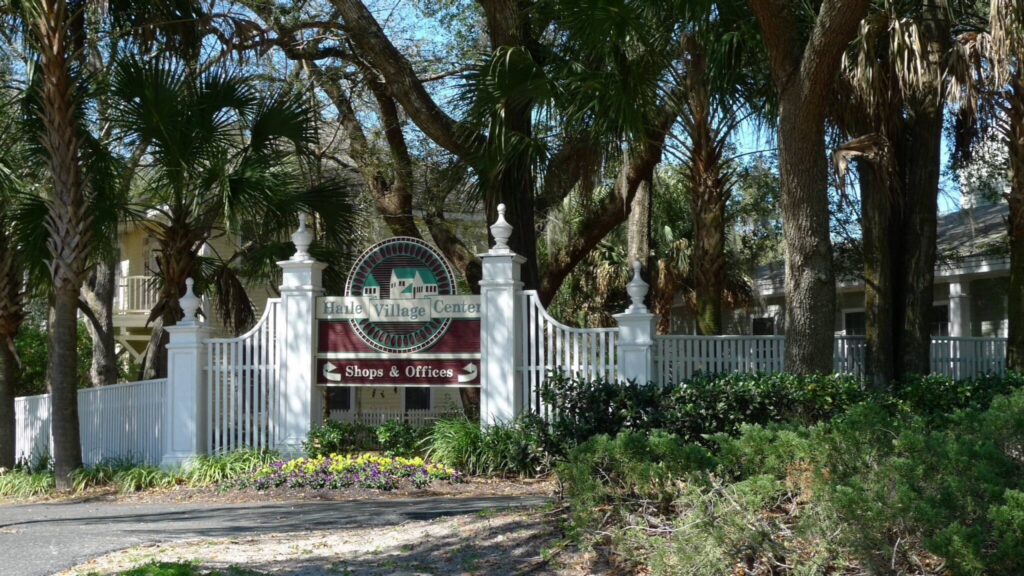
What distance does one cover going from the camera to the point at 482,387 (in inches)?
520

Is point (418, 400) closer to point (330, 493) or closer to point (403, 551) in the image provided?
point (330, 493)

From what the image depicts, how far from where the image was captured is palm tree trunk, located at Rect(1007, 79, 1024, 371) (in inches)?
514

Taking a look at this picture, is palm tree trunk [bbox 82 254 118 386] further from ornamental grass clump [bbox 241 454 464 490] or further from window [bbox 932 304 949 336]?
window [bbox 932 304 949 336]

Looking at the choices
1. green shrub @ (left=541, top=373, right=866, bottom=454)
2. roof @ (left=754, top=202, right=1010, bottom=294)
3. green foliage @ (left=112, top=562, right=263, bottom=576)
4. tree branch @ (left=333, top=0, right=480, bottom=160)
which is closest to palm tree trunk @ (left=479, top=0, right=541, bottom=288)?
tree branch @ (left=333, top=0, right=480, bottom=160)

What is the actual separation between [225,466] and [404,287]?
303 cm

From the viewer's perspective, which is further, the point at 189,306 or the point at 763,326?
the point at 763,326

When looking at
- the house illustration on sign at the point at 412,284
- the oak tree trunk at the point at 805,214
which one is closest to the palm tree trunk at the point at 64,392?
the house illustration on sign at the point at 412,284

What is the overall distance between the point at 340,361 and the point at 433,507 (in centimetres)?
386

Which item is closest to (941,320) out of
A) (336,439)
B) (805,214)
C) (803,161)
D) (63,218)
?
(805,214)

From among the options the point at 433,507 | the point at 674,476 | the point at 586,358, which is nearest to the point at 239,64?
the point at 586,358

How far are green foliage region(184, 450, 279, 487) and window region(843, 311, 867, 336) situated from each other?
12.5 meters

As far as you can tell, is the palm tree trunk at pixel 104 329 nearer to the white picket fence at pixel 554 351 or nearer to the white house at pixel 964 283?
the white picket fence at pixel 554 351

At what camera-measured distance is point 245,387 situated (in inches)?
549

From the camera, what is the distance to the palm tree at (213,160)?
13.7 meters
